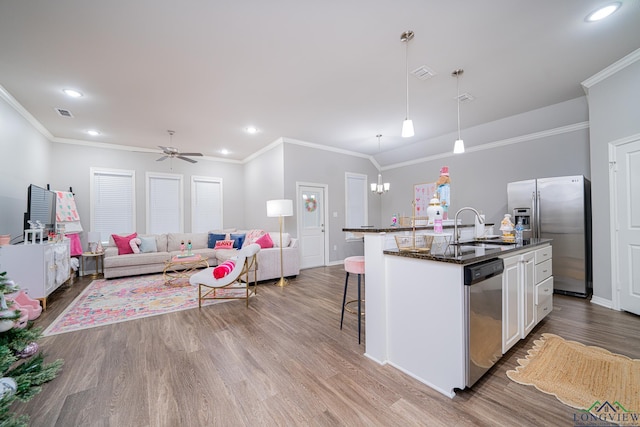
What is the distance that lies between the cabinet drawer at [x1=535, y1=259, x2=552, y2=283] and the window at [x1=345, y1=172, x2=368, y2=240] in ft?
13.7

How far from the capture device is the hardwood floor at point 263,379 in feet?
4.84

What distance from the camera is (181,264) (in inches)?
189

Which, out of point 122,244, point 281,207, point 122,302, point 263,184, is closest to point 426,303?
point 281,207

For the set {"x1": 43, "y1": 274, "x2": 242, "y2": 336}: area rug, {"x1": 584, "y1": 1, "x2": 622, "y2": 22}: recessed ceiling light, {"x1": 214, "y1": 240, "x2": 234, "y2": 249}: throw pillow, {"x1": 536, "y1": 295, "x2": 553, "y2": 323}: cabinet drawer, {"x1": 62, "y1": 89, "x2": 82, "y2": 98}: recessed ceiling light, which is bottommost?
{"x1": 43, "y1": 274, "x2": 242, "y2": 336}: area rug

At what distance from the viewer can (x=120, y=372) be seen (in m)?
1.92

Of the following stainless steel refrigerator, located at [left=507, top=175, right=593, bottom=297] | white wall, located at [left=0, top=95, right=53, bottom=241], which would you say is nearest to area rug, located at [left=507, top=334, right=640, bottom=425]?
stainless steel refrigerator, located at [left=507, top=175, right=593, bottom=297]

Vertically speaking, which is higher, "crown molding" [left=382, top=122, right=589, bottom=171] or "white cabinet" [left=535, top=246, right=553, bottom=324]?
"crown molding" [left=382, top=122, right=589, bottom=171]

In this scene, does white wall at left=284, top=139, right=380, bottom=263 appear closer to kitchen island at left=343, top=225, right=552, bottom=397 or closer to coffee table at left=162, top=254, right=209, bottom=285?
coffee table at left=162, top=254, right=209, bottom=285

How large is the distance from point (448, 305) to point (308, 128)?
4.16m

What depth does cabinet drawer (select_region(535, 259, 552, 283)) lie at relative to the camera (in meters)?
2.43

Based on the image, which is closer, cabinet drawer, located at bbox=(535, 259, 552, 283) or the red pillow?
cabinet drawer, located at bbox=(535, 259, 552, 283)

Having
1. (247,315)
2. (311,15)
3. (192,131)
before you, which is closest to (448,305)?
(247,315)

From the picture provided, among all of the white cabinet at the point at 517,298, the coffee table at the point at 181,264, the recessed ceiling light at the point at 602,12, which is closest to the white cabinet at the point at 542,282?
the white cabinet at the point at 517,298

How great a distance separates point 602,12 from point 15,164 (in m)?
7.17
